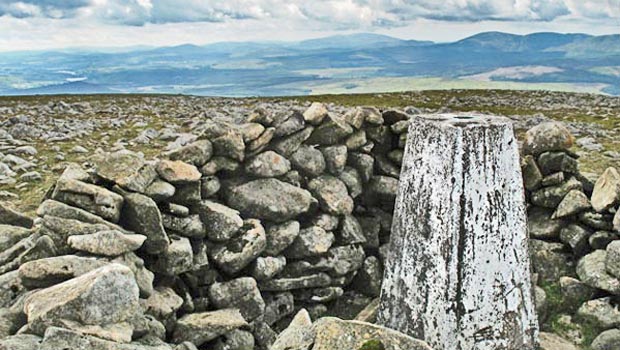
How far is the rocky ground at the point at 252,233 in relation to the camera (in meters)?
8.88

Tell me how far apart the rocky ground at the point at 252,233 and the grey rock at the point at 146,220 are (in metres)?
0.02

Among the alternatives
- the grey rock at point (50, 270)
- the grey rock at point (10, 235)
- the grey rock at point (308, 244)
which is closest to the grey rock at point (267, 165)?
the grey rock at point (308, 244)

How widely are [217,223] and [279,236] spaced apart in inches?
59.1

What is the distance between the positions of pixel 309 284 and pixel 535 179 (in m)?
5.81

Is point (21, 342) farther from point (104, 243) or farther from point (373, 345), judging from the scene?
point (373, 345)

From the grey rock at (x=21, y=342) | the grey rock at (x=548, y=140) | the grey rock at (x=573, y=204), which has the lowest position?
the grey rock at (x=573, y=204)

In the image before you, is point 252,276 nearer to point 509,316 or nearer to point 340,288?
point 340,288

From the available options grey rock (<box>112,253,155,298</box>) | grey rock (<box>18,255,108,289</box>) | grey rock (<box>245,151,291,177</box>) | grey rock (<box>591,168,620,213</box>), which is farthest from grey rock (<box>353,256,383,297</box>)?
grey rock (<box>18,255,108,289</box>)

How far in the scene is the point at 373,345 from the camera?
19.6ft

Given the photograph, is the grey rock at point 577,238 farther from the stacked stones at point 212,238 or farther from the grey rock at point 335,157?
the grey rock at point 335,157

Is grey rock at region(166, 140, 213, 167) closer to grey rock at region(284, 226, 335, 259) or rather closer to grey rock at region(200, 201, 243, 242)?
grey rock at region(200, 201, 243, 242)

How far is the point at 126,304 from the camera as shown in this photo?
7871mm

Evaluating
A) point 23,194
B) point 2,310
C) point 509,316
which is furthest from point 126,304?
point 23,194

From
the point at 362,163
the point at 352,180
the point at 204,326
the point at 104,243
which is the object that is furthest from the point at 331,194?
the point at 104,243
